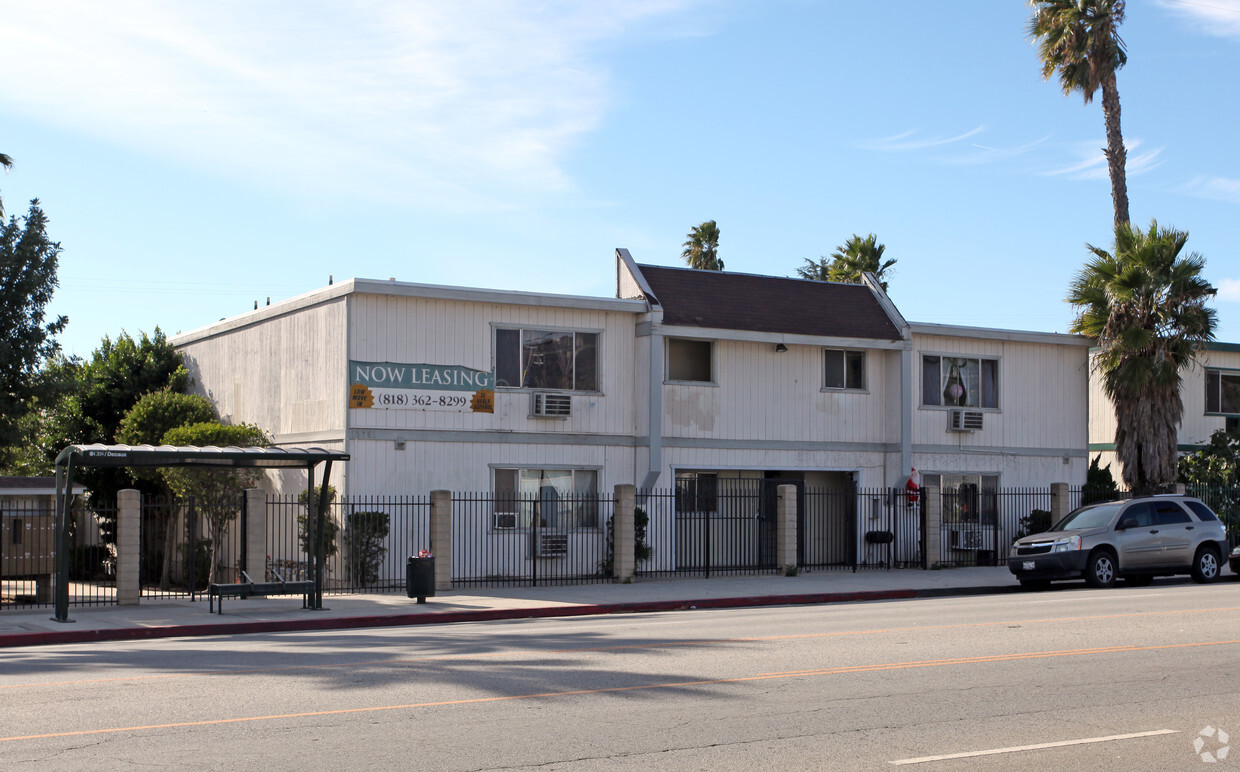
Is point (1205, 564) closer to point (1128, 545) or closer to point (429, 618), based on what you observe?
point (1128, 545)

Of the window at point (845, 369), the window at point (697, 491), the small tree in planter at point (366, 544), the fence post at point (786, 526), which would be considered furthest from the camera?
the window at point (845, 369)

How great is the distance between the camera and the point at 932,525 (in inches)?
1072

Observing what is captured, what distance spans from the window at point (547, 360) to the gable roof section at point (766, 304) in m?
1.89

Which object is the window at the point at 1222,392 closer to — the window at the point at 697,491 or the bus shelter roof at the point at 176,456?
the window at the point at 697,491

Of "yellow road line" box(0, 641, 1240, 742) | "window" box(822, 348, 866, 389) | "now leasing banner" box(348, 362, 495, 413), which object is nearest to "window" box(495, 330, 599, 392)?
"now leasing banner" box(348, 362, 495, 413)

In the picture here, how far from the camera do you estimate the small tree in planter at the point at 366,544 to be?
2261cm

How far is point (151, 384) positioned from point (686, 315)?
1422 cm

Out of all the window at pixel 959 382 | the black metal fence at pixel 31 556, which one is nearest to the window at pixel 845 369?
the window at pixel 959 382

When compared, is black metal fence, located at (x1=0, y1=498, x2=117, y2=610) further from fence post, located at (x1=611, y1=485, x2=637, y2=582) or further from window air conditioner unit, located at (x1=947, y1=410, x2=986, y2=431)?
window air conditioner unit, located at (x1=947, y1=410, x2=986, y2=431)

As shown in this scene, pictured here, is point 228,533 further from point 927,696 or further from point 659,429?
point 927,696

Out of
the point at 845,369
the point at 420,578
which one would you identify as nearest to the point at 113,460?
the point at 420,578

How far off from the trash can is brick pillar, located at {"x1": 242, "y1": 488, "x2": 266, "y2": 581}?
3.01 m

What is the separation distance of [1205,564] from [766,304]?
1051cm

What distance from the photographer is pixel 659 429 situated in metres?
25.9
